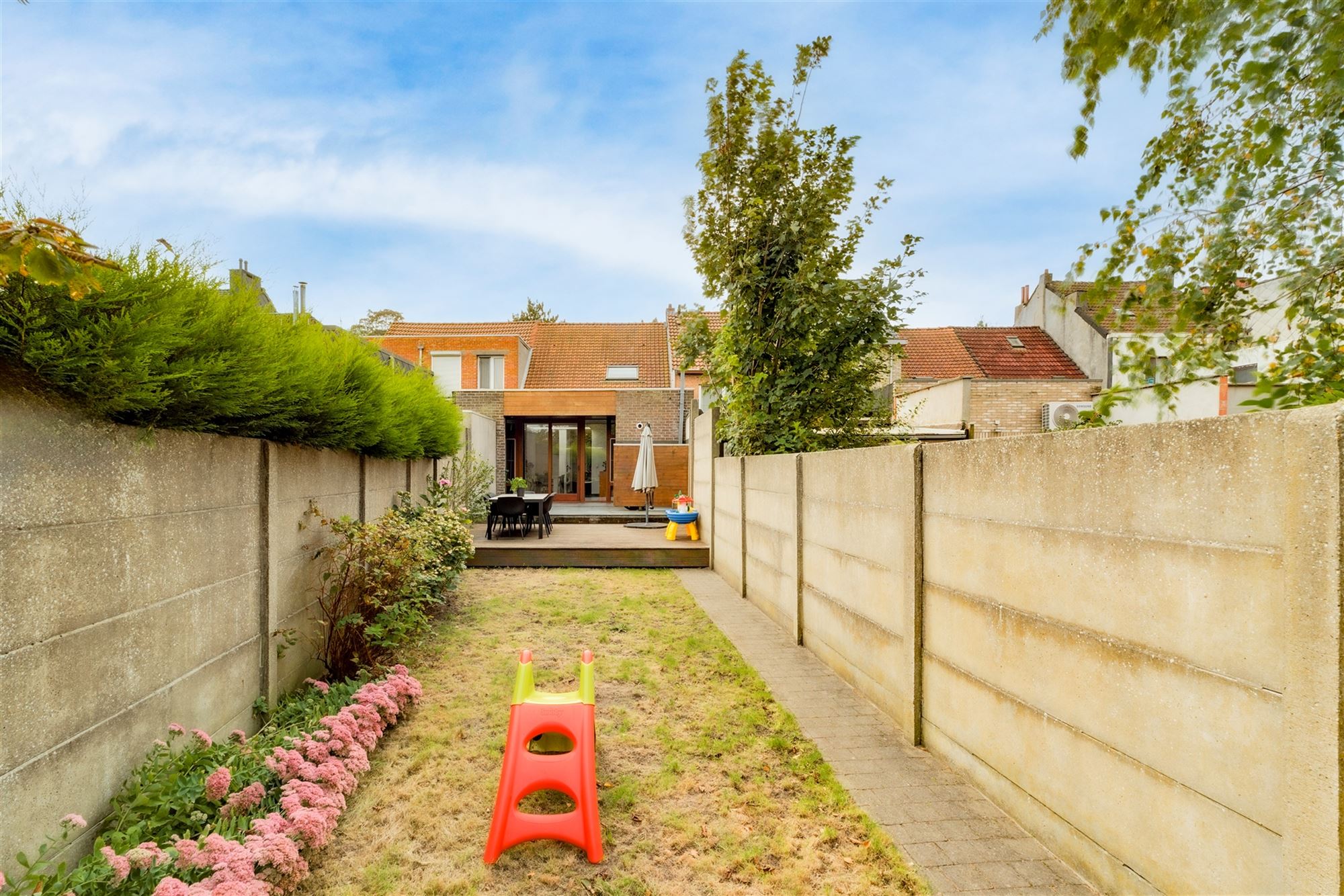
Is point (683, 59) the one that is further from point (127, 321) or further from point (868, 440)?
point (127, 321)

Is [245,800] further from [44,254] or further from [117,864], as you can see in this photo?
[44,254]

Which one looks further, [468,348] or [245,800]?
[468,348]

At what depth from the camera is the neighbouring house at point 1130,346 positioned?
3.75 meters

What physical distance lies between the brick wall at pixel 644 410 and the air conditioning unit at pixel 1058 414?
10299 mm

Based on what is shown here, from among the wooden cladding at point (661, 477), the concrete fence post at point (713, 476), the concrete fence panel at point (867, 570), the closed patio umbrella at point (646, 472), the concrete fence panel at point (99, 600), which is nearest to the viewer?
the concrete fence panel at point (99, 600)

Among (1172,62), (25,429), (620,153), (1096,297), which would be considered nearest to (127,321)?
(25,429)

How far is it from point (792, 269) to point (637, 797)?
6170 millimetres

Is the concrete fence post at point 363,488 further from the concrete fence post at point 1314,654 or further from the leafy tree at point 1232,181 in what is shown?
the concrete fence post at point 1314,654

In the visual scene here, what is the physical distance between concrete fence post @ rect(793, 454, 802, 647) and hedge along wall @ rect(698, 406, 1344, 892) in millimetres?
2330

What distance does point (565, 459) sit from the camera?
861 inches

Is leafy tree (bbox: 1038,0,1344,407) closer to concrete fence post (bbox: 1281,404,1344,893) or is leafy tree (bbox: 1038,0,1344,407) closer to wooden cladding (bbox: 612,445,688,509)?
concrete fence post (bbox: 1281,404,1344,893)

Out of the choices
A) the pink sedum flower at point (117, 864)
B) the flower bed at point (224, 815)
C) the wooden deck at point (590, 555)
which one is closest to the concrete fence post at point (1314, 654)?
the flower bed at point (224, 815)

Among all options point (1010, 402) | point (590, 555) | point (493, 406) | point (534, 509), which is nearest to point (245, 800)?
point (590, 555)

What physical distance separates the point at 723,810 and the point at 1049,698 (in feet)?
5.06
